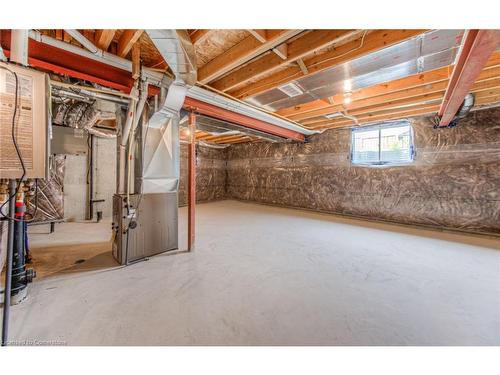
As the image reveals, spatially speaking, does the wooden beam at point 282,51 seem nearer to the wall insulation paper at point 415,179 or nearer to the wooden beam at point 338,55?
the wooden beam at point 338,55

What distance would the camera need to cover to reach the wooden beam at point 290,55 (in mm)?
1642

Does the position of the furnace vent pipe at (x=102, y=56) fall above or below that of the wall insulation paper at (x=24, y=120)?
above

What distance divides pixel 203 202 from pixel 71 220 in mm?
3539

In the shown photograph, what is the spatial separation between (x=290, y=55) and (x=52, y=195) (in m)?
4.78

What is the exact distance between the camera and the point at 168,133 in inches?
95.2

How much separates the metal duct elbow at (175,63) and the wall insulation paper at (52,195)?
121 inches

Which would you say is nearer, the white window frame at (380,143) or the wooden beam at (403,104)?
the wooden beam at (403,104)

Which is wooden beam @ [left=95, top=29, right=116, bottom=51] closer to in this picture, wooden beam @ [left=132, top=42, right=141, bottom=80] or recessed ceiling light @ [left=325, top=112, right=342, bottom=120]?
wooden beam @ [left=132, top=42, right=141, bottom=80]

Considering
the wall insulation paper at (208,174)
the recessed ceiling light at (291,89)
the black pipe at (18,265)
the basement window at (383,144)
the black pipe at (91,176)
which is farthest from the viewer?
the wall insulation paper at (208,174)

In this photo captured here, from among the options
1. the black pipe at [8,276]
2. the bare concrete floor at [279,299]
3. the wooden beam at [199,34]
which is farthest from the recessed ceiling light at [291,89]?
the black pipe at [8,276]

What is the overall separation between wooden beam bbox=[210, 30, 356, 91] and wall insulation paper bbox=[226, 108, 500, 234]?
3473 mm

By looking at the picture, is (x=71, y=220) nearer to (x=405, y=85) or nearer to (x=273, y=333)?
(x=273, y=333)

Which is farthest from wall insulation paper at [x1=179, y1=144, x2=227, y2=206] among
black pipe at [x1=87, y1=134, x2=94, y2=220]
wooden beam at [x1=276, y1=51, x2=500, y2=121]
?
wooden beam at [x1=276, y1=51, x2=500, y2=121]
